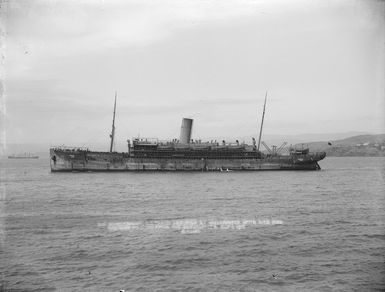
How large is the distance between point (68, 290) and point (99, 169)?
211 ft

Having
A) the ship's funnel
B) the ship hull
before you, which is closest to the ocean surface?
the ship hull

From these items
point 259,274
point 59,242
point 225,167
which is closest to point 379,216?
point 259,274

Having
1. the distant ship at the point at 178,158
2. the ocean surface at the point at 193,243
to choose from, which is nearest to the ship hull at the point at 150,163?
the distant ship at the point at 178,158

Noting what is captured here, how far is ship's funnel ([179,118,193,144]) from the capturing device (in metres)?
89.2

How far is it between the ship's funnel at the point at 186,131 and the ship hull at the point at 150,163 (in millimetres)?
6853

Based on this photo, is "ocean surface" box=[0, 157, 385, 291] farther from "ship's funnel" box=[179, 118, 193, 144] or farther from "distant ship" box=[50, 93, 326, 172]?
"ship's funnel" box=[179, 118, 193, 144]

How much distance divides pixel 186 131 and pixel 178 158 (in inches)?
314

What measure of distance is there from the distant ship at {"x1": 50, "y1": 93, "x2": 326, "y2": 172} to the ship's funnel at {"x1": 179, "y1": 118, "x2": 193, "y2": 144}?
3.26 ft

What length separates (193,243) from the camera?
2556 centimetres

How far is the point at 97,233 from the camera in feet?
93.7

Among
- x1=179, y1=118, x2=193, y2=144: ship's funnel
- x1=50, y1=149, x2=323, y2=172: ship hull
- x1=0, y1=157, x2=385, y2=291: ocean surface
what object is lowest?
x1=0, y1=157, x2=385, y2=291: ocean surface

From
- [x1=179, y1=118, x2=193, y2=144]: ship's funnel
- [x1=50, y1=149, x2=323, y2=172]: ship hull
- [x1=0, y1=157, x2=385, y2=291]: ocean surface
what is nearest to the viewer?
[x1=0, y1=157, x2=385, y2=291]: ocean surface

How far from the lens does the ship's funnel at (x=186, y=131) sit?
8919 cm

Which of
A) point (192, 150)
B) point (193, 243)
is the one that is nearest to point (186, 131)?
point (192, 150)
